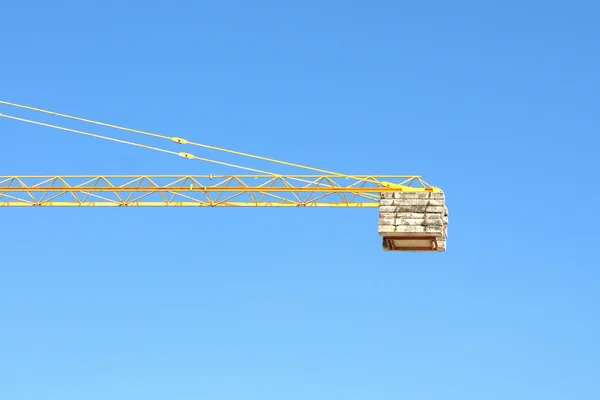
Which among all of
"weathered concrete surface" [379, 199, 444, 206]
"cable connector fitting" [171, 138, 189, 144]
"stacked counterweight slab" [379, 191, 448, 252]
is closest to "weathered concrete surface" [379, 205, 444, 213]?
"stacked counterweight slab" [379, 191, 448, 252]

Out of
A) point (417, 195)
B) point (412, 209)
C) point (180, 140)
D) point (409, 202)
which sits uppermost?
point (180, 140)

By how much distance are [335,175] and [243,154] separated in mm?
6624

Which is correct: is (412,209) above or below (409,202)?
below

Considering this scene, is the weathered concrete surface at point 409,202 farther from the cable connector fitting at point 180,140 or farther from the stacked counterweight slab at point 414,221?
the cable connector fitting at point 180,140

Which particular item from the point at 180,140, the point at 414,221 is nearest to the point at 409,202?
the point at 414,221

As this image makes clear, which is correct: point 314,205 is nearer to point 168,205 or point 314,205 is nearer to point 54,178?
point 168,205

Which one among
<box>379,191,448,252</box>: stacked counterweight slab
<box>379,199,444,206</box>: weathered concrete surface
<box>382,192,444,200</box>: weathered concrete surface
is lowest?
<box>379,191,448,252</box>: stacked counterweight slab

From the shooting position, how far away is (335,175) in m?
88.6

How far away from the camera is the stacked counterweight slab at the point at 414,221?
8006 cm

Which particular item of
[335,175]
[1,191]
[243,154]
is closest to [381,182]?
[335,175]

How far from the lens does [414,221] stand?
80.4 metres

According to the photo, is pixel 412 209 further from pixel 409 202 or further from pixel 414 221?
pixel 414 221

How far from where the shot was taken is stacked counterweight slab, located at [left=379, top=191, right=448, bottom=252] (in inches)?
3152

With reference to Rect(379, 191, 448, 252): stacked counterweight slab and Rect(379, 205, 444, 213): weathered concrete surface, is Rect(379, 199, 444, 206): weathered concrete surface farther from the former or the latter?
Rect(379, 205, 444, 213): weathered concrete surface
